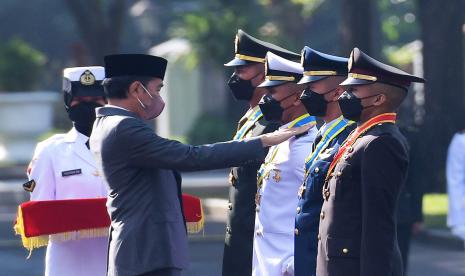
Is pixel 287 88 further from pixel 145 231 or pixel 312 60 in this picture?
pixel 145 231

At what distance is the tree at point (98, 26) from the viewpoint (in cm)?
2347

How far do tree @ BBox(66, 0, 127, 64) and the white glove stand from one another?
1685 cm

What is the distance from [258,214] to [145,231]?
1.08 meters

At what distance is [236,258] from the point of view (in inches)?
288

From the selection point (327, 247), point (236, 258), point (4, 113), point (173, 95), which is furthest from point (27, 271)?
point (173, 95)

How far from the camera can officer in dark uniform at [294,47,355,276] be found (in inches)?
243

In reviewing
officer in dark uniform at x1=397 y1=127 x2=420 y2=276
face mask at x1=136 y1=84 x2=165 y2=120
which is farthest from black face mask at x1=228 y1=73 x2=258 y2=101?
officer in dark uniform at x1=397 y1=127 x2=420 y2=276

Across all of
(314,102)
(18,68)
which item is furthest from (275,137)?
(18,68)

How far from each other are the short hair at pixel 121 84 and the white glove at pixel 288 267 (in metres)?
1.26

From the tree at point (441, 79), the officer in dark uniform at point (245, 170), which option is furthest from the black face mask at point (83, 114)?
the tree at point (441, 79)

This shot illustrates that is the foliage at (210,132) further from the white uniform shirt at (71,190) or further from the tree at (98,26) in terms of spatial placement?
the white uniform shirt at (71,190)

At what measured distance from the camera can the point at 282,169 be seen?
668 cm

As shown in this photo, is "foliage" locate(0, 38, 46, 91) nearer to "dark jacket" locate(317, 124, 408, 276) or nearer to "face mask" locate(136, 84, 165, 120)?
"face mask" locate(136, 84, 165, 120)

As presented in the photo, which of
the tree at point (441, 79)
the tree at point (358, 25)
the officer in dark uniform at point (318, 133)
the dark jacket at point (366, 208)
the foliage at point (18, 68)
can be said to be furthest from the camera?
the foliage at point (18, 68)
